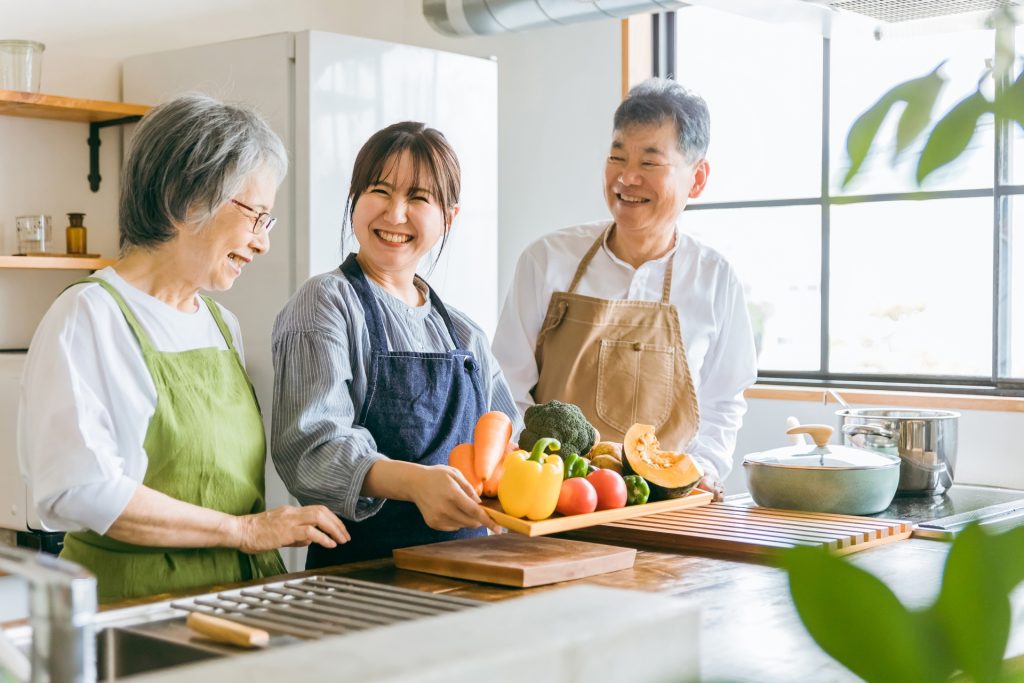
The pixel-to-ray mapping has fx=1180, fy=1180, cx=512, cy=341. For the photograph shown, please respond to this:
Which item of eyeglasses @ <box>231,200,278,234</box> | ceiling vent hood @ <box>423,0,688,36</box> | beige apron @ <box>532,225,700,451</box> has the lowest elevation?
beige apron @ <box>532,225,700,451</box>

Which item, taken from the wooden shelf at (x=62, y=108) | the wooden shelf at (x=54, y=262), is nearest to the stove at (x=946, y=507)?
the wooden shelf at (x=54, y=262)

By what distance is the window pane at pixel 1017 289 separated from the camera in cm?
383

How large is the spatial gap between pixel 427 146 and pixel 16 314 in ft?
7.23

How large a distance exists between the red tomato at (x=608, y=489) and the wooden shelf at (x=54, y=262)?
2.25m

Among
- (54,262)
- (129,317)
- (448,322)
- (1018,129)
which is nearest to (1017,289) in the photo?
(448,322)

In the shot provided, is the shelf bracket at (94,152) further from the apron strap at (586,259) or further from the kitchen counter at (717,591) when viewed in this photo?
the kitchen counter at (717,591)

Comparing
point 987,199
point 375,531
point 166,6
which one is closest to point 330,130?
point 166,6

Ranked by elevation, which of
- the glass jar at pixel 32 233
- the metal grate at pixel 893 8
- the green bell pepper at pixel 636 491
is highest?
the metal grate at pixel 893 8

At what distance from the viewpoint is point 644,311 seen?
2617mm

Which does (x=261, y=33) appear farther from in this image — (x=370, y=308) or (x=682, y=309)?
(x=370, y=308)

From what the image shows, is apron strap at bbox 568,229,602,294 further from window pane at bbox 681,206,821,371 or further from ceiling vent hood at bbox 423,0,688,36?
window pane at bbox 681,206,821,371

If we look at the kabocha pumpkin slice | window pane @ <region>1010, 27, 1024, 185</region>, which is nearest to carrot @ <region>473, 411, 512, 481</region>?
the kabocha pumpkin slice

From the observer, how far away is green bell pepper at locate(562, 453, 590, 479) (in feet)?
5.70

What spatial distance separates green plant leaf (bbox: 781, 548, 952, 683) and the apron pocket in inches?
90.6
